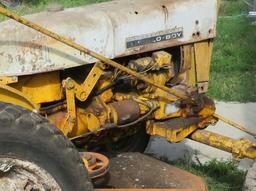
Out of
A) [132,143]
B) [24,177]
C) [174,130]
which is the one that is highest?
[24,177]

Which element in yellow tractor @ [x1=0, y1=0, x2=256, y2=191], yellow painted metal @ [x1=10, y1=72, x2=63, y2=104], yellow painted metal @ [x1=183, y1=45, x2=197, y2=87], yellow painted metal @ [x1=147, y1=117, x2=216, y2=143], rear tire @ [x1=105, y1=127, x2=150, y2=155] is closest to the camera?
yellow tractor @ [x1=0, y1=0, x2=256, y2=191]

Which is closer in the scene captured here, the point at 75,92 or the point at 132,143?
the point at 75,92

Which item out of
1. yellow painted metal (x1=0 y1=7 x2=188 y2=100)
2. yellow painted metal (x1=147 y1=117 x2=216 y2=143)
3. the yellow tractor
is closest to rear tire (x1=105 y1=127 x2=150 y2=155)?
the yellow tractor

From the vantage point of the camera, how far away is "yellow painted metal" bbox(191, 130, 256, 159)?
4449 mm

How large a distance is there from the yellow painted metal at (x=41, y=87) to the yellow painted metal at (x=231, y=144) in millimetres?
1049

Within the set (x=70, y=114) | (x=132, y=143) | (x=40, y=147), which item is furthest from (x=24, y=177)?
(x=132, y=143)

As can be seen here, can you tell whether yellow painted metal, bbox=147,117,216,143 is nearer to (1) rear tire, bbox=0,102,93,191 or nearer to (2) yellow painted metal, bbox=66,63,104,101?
(2) yellow painted metal, bbox=66,63,104,101

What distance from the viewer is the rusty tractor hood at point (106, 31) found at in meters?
3.85

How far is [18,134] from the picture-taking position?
3.25m

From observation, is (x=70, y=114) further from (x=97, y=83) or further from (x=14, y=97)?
(x=14, y=97)

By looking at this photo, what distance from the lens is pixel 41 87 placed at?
402 cm

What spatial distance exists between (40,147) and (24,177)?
0.17m

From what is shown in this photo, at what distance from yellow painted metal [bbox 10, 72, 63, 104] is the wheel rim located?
727 millimetres

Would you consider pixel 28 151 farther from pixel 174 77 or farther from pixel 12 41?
pixel 174 77
